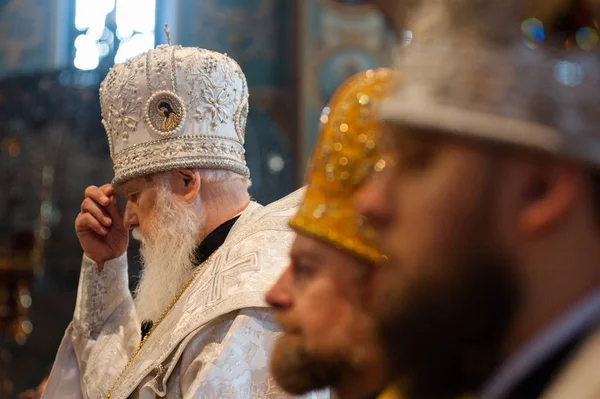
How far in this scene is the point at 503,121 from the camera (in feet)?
3.08

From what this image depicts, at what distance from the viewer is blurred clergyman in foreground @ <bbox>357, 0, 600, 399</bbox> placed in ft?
3.04

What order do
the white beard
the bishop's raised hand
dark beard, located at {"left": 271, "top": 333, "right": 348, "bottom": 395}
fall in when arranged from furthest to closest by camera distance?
the bishop's raised hand, the white beard, dark beard, located at {"left": 271, "top": 333, "right": 348, "bottom": 395}

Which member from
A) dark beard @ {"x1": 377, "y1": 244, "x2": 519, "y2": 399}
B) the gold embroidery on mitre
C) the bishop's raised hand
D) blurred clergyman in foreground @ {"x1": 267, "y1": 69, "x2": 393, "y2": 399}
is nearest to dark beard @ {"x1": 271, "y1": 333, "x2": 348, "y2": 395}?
blurred clergyman in foreground @ {"x1": 267, "y1": 69, "x2": 393, "y2": 399}

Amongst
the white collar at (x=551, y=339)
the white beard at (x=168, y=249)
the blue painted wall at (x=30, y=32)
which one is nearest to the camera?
the white collar at (x=551, y=339)

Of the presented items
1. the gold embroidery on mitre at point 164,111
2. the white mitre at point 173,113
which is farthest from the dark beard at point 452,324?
the gold embroidery on mitre at point 164,111

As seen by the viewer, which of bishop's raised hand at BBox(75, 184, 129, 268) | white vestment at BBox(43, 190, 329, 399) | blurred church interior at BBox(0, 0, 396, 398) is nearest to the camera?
white vestment at BBox(43, 190, 329, 399)

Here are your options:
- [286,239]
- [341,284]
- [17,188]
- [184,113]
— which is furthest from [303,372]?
[17,188]

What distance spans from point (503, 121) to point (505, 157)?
39 mm

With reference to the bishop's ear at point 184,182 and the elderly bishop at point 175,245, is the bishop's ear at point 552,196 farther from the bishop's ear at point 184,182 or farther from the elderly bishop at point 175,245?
the bishop's ear at point 184,182

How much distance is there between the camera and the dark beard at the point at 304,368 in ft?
4.16

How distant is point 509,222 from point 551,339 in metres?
0.13

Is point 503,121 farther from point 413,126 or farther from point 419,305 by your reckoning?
point 419,305

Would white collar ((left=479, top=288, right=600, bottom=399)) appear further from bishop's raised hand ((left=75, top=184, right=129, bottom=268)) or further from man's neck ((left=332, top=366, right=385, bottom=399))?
bishop's raised hand ((left=75, top=184, right=129, bottom=268))

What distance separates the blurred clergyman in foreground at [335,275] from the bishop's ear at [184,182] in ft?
5.19
